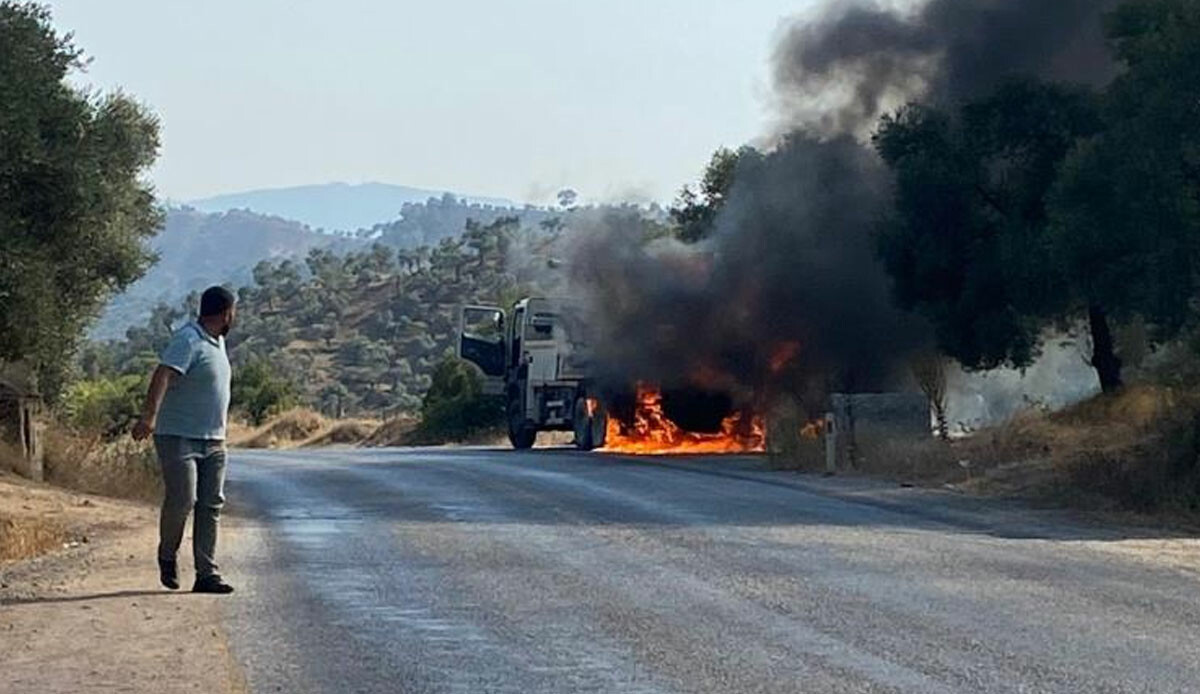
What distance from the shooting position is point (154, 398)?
12375mm

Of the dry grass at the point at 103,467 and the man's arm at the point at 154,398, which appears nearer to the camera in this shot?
the man's arm at the point at 154,398

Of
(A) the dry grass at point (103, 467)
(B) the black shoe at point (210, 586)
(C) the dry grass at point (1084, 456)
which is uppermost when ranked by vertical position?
(C) the dry grass at point (1084, 456)

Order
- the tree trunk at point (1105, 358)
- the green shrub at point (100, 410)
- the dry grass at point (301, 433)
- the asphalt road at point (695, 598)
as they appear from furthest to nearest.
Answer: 1. the dry grass at point (301, 433)
2. the tree trunk at point (1105, 358)
3. the green shrub at point (100, 410)
4. the asphalt road at point (695, 598)

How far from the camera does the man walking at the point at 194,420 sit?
12461 millimetres

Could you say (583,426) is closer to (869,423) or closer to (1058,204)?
(869,423)

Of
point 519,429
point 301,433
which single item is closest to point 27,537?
point 519,429

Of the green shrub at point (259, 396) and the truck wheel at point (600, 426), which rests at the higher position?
the green shrub at point (259, 396)

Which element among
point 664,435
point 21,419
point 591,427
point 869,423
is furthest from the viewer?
point 591,427

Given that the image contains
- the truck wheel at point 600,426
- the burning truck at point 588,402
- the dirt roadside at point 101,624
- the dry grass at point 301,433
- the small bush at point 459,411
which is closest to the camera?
the dirt roadside at point 101,624

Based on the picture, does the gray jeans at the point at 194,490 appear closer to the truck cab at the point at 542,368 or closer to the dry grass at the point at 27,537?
the dry grass at the point at 27,537

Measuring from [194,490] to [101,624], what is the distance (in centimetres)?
138

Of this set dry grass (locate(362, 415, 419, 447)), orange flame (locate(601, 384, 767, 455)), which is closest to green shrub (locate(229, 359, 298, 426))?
dry grass (locate(362, 415, 419, 447))

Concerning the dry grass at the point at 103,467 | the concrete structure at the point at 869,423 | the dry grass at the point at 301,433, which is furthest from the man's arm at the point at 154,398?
the dry grass at the point at 301,433

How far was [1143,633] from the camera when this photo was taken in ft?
37.6
